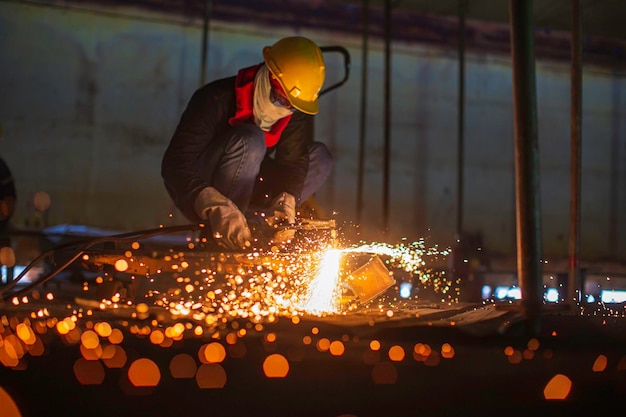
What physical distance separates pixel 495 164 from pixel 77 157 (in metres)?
3.87

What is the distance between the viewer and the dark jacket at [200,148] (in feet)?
9.00

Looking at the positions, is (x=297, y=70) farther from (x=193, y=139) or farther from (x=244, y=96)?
(x=193, y=139)

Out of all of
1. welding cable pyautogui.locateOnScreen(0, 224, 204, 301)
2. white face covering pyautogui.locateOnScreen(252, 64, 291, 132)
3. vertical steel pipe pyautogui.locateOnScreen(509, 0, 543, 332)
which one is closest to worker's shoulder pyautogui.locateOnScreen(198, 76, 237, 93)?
white face covering pyautogui.locateOnScreen(252, 64, 291, 132)

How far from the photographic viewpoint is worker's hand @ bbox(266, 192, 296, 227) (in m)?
2.72

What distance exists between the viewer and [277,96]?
2900mm

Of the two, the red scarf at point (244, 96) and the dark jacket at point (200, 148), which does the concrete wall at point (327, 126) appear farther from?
the red scarf at point (244, 96)

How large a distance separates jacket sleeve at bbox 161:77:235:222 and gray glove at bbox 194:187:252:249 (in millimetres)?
77

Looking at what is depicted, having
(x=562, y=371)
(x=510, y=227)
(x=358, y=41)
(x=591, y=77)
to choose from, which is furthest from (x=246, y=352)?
(x=591, y=77)

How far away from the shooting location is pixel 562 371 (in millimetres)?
1569

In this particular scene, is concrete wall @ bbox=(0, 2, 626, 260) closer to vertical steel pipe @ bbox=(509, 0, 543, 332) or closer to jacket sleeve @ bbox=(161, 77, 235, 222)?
jacket sleeve @ bbox=(161, 77, 235, 222)

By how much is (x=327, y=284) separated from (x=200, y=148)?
771 millimetres

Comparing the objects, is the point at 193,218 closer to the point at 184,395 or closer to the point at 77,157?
the point at 184,395

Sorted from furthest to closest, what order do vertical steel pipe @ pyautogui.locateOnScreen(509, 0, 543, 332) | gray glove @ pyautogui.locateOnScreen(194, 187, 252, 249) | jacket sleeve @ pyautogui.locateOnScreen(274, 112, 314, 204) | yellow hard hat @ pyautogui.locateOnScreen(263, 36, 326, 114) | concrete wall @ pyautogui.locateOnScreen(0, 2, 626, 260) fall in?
concrete wall @ pyautogui.locateOnScreen(0, 2, 626, 260) → jacket sleeve @ pyautogui.locateOnScreen(274, 112, 314, 204) → yellow hard hat @ pyautogui.locateOnScreen(263, 36, 326, 114) → gray glove @ pyautogui.locateOnScreen(194, 187, 252, 249) → vertical steel pipe @ pyautogui.locateOnScreen(509, 0, 543, 332)

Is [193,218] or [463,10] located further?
[463,10]
